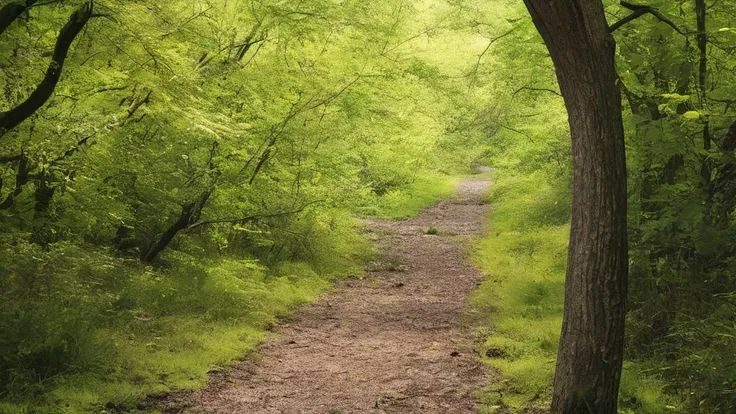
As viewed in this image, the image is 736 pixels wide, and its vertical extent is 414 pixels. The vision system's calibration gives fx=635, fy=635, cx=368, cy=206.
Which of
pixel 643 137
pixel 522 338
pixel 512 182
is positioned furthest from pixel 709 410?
pixel 512 182

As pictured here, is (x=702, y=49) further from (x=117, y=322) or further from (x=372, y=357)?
(x=117, y=322)

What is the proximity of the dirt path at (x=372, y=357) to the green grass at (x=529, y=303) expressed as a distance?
38 centimetres

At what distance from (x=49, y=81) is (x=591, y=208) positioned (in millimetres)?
5060

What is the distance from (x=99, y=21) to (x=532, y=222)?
12872 millimetres

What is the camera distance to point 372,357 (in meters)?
7.80

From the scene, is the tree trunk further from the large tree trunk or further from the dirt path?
the large tree trunk

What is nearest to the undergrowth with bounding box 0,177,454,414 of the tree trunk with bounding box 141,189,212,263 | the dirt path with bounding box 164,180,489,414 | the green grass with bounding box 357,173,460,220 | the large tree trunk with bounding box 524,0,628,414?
the tree trunk with bounding box 141,189,212,263

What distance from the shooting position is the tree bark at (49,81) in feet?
19.4

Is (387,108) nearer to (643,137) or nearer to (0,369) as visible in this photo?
(643,137)

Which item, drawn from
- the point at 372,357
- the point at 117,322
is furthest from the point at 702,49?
the point at 117,322

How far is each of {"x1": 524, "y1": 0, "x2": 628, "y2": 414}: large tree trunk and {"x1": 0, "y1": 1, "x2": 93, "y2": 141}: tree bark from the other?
409 cm

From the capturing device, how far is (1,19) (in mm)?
5426

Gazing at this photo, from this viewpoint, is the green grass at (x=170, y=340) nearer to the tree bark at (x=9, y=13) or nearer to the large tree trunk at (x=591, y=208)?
the tree bark at (x=9, y=13)

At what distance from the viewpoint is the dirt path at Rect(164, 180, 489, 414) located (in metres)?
6.09
